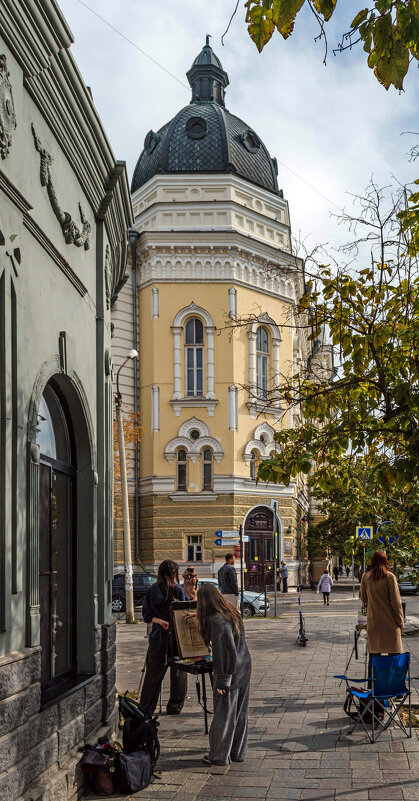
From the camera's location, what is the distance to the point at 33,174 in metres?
6.49

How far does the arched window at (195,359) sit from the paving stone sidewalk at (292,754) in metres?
23.1

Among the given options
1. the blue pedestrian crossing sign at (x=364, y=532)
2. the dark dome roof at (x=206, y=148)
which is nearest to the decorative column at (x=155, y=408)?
the dark dome roof at (x=206, y=148)

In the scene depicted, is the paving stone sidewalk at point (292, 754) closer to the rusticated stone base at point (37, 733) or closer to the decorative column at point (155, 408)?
the rusticated stone base at point (37, 733)

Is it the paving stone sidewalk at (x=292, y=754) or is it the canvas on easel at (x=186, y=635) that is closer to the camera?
the paving stone sidewalk at (x=292, y=754)

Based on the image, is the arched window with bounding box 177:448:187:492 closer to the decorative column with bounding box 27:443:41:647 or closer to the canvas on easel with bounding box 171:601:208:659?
the canvas on easel with bounding box 171:601:208:659

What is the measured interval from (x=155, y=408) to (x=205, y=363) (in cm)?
271

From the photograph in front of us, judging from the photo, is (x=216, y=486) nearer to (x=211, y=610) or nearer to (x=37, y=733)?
(x=211, y=610)

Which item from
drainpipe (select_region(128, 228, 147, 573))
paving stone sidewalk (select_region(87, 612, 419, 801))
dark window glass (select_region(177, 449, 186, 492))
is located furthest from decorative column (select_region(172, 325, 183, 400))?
paving stone sidewalk (select_region(87, 612, 419, 801))

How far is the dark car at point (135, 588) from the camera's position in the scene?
29234mm

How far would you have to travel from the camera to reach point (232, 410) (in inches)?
A: 1435

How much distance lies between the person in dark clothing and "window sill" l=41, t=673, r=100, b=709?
1717 mm

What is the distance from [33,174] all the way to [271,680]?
9326mm

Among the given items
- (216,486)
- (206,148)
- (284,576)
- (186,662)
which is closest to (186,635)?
(186,662)

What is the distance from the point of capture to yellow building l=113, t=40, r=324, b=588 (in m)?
36.0
